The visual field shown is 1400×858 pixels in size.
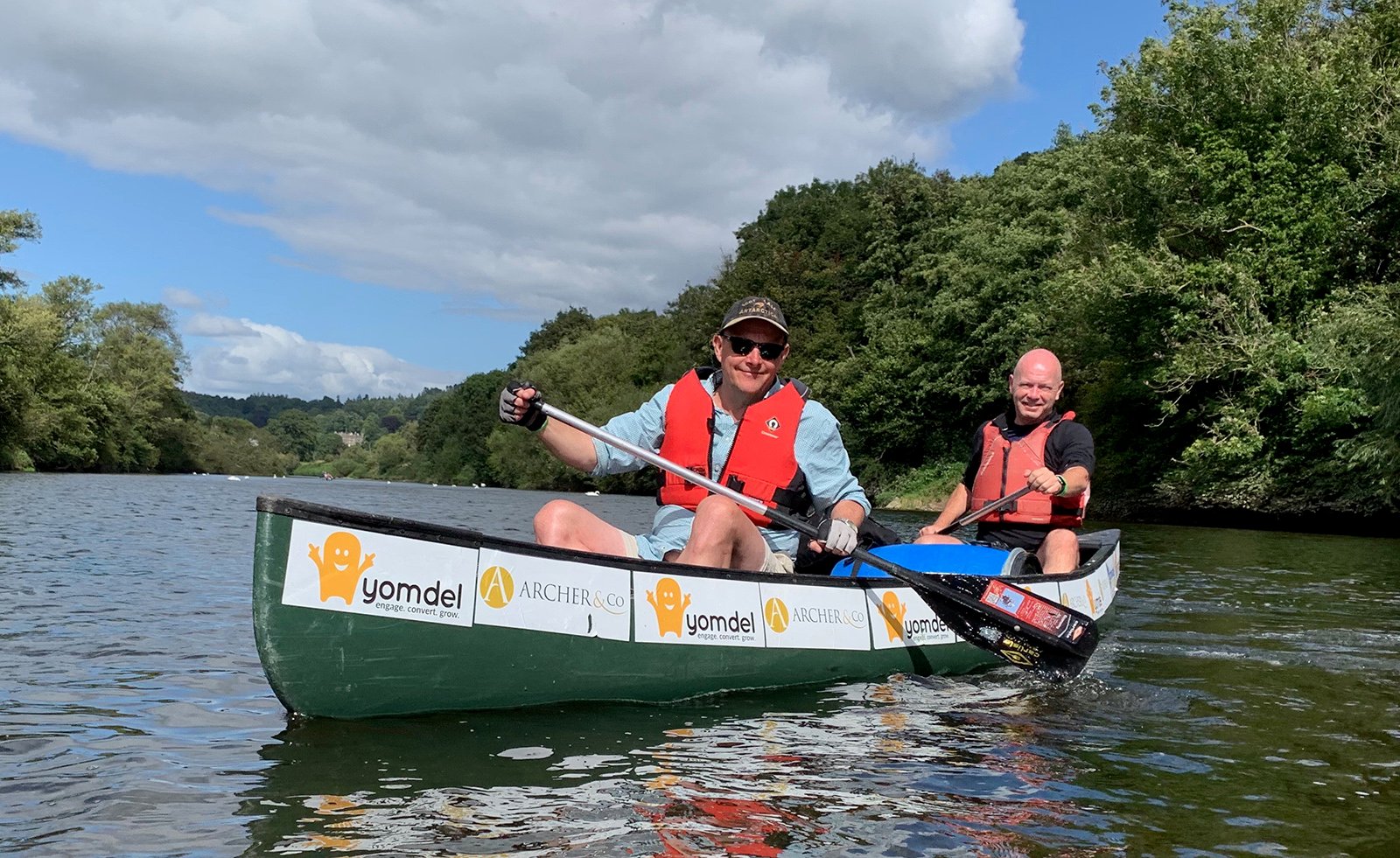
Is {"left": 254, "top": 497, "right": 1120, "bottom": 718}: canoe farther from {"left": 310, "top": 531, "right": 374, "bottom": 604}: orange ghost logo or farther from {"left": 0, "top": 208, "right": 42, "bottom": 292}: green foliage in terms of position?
{"left": 0, "top": 208, "right": 42, "bottom": 292}: green foliage

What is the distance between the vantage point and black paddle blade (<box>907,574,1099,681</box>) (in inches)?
238

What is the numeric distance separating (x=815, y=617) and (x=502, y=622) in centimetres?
170

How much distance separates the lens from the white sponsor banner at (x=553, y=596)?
456 cm

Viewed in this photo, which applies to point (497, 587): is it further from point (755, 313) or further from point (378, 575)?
point (755, 313)

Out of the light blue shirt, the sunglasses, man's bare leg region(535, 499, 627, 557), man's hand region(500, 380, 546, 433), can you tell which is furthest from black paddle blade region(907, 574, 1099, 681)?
man's hand region(500, 380, 546, 433)

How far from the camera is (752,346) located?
555 centimetres

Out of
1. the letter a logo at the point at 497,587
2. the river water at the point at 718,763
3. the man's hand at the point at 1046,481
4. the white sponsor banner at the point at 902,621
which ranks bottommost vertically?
the river water at the point at 718,763

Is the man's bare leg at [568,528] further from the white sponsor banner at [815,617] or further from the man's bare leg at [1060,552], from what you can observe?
the man's bare leg at [1060,552]

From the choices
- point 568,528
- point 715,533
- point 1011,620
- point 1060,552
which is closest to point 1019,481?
point 1060,552

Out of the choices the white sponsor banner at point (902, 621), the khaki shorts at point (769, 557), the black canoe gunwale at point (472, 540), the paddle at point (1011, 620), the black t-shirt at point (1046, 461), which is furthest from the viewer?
the black t-shirt at point (1046, 461)

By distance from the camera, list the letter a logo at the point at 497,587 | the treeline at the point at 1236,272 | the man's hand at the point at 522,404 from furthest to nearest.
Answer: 1. the treeline at the point at 1236,272
2. the man's hand at the point at 522,404
3. the letter a logo at the point at 497,587

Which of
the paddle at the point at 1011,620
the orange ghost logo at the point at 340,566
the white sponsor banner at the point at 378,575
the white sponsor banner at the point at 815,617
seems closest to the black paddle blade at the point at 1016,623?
the paddle at the point at 1011,620

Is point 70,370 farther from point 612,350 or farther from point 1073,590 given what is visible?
point 1073,590

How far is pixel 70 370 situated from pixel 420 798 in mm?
52456
